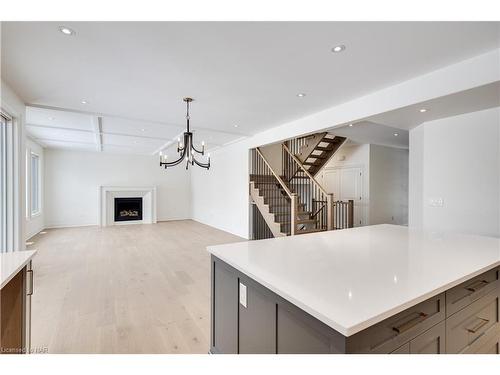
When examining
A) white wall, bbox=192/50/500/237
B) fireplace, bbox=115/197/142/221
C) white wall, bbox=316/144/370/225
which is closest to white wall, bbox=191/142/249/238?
white wall, bbox=192/50/500/237

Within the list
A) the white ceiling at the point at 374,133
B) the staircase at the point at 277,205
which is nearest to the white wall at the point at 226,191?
the staircase at the point at 277,205

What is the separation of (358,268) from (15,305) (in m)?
2.13

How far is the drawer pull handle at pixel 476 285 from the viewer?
1455 millimetres

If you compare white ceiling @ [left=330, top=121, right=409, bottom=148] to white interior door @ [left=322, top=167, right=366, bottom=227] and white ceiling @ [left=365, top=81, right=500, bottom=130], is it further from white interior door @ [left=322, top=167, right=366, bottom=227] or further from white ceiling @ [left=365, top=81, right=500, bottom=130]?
white ceiling @ [left=365, top=81, right=500, bottom=130]

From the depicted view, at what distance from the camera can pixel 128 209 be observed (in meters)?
9.37

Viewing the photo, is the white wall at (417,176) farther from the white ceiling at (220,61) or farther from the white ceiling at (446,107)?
the white ceiling at (220,61)

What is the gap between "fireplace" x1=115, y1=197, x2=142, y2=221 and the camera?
9141 mm

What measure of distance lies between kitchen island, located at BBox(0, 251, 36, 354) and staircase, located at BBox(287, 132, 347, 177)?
5.76 metres

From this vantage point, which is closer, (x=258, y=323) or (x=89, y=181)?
(x=258, y=323)

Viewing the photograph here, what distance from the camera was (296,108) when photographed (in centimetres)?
402

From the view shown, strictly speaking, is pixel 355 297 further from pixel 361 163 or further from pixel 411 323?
pixel 361 163

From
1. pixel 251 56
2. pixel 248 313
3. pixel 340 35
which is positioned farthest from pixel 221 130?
pixel 248 313

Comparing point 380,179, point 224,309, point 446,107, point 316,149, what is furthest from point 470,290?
point 380,179

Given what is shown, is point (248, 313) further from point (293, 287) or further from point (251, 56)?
point (251, 56)
